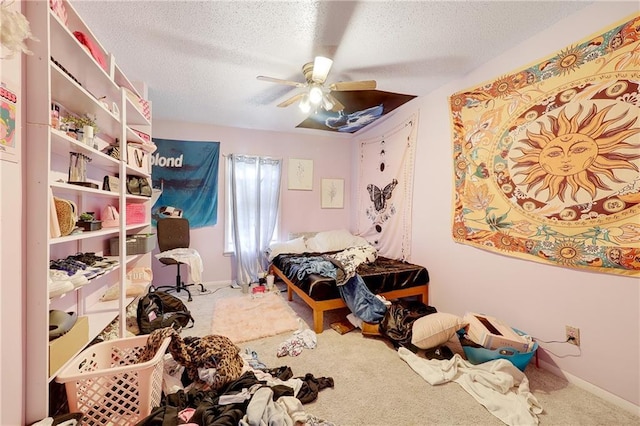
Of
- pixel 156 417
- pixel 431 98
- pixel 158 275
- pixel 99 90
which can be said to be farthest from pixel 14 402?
pixel 431 98

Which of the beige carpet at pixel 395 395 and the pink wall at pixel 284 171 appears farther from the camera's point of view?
the pink wall at pixel 284 171

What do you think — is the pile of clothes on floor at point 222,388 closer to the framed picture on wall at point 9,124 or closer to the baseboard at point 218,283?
the framed picture on wall at point 9,124

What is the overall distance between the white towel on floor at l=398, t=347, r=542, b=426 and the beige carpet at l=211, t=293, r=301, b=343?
4.23 ft

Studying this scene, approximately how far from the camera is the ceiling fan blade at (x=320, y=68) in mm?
1875

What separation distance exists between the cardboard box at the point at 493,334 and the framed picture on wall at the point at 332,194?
2.92m

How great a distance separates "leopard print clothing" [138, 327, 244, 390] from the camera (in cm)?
147

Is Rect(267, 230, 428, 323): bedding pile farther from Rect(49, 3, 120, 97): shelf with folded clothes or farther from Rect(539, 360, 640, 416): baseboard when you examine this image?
Rect(49, 3, 120, 97): shelf with folded clothes

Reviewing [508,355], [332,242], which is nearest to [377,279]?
[508,355]

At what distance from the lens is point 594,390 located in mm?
1625

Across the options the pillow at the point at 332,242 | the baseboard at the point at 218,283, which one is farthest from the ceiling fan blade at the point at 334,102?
the baseboard at the point at 218,283

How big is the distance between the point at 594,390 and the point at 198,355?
2.64 meters

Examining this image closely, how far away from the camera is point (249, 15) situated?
65.6 inches

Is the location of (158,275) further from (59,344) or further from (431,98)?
(431,98)

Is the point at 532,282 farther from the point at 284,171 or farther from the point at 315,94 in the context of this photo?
the point at 284,171
